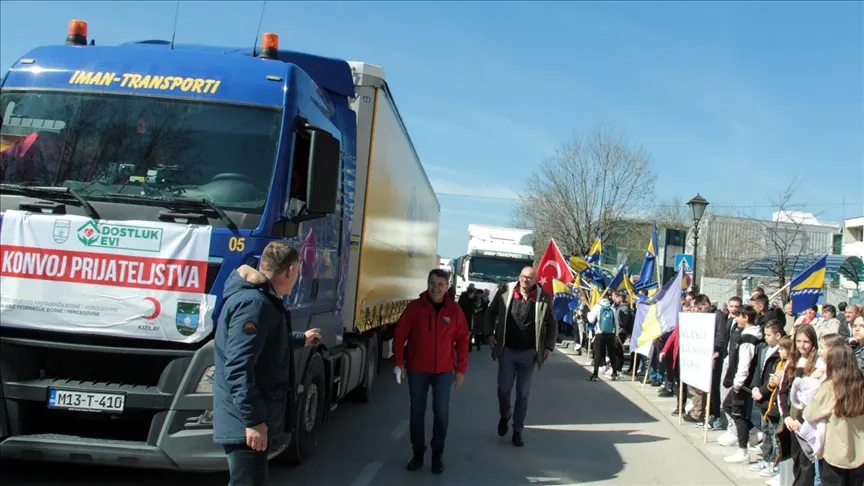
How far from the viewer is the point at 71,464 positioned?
6562mm

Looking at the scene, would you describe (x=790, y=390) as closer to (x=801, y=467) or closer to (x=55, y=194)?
(x=801, y=467)

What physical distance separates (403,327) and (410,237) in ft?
20.4

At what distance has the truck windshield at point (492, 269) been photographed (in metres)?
27.4

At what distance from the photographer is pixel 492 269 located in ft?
90.3

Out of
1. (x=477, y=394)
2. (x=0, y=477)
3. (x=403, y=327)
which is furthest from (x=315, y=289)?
(x=477, y=394)

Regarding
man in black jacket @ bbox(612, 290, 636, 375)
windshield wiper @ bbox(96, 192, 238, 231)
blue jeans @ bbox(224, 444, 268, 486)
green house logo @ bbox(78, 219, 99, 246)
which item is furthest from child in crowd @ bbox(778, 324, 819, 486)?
man in black jacket @ bbox(612, 290, 636, 375)

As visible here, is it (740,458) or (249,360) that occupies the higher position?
(249,360)

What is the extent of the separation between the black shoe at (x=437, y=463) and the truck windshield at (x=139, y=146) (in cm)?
306

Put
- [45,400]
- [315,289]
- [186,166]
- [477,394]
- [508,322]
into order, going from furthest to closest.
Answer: [477,394] → [508,322] → [315,289] → [186,166] → [45,400]

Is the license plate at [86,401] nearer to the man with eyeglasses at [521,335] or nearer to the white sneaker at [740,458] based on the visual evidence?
the man with eyeglasses at [521,335]

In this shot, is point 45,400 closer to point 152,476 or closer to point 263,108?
point 152,476

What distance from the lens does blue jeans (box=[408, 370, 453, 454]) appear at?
7230 millimetres

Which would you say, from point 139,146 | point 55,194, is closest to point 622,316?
point 139,146

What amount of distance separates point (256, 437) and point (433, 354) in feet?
11.7
